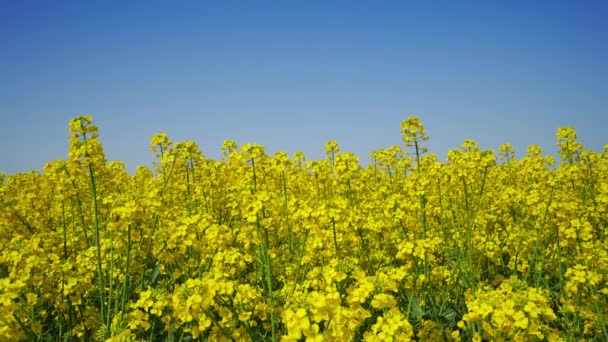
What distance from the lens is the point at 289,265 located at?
464 centimetres

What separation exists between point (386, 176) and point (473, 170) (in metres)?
5.46

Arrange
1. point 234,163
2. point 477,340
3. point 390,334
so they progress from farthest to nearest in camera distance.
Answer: point 234,163 < point 477,340 < point 390,334

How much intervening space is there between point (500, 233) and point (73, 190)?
636cm

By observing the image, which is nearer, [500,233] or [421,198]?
[421,198]

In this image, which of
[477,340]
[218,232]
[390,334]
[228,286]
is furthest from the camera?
[218,232]

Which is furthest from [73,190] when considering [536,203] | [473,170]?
[536,203]

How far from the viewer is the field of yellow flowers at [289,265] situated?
279cm

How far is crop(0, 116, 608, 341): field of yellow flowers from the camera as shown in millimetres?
2791

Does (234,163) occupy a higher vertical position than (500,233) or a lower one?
higher

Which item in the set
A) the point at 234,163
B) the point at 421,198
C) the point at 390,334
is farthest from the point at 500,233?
the point at 390,334

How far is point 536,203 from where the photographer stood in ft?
16.5

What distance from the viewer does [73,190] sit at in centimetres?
503

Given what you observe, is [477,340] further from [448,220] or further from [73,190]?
[73,190]

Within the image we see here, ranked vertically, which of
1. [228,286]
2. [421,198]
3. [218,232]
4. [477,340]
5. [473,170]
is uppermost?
[473,170]
